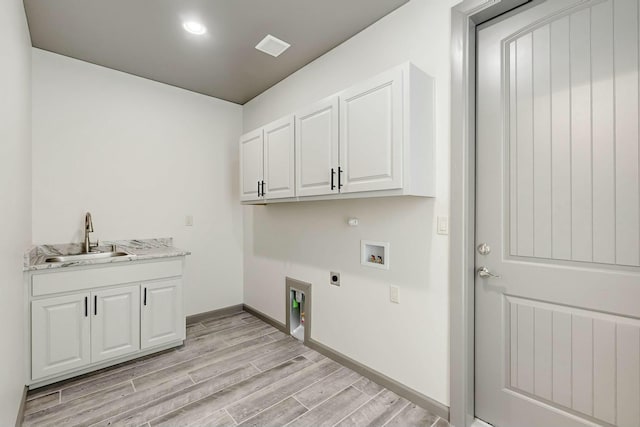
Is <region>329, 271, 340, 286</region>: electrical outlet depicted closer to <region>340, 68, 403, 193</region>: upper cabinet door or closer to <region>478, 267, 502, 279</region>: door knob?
<region>340, 68, 403, 193</region>: upper cabinet door

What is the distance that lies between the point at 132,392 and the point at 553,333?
2.68 m

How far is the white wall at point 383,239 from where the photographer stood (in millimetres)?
1848

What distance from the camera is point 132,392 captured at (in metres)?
2.13

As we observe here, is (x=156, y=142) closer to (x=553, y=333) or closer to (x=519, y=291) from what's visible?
(x=519, y=291)

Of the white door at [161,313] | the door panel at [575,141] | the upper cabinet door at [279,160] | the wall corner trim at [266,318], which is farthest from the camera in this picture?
the wall corner trim at [266,318]

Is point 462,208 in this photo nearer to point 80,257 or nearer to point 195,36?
point 195,36

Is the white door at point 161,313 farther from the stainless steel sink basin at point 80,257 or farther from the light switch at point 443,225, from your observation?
the light switch at point 443,225

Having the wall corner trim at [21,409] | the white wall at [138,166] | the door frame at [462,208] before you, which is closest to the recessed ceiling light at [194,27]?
the white wall at [138,166]

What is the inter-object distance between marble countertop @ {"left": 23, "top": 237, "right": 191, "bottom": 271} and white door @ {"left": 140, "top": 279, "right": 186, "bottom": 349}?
0.26 m

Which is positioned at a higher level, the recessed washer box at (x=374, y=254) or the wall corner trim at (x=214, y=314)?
the recessed washer box at (x=374, y=254)

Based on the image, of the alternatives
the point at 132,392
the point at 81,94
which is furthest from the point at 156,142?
the point at 132,392

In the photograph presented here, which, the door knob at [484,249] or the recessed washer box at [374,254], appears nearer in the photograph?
the door knob at [484,249]

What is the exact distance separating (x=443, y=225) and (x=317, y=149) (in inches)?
40.8

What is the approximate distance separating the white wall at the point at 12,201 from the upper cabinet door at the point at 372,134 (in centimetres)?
176
